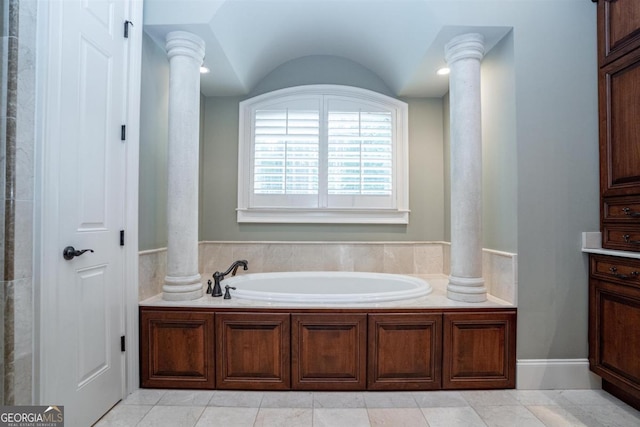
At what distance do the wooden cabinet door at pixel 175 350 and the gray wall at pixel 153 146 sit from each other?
0.51 meters

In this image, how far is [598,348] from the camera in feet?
6.78

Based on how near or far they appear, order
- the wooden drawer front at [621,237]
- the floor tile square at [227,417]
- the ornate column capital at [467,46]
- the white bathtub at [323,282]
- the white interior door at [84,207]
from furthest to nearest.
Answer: the white bathtub at [323,282], the ornate column capital at [467,46], the wooden drawer front at [621,237], the floor tile square at [227,417], the white interior door at [84,207]

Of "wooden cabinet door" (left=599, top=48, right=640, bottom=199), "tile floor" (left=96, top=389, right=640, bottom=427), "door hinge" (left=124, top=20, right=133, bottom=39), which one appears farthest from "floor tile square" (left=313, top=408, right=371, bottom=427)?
"door hinge" (left=124, top=20, right=133, bottom=39)

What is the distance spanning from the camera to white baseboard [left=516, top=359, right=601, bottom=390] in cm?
213

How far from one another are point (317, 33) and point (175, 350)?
261cm

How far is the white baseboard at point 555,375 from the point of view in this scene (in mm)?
2127

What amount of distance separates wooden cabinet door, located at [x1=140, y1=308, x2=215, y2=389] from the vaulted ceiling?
1863mm

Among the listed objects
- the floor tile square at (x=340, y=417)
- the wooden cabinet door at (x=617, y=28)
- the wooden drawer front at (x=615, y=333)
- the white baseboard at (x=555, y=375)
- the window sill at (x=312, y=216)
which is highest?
the wooden cabinet door at (x=617, y=28)

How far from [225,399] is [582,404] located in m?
2.09

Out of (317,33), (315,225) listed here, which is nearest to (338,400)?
(315,225)

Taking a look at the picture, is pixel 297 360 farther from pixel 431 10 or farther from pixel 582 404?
pixel 431 10

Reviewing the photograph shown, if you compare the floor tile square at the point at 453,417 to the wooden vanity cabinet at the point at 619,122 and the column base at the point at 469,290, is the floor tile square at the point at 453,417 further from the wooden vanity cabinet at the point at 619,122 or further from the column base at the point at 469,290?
the wooden vanity cabinet at the point at 619,122

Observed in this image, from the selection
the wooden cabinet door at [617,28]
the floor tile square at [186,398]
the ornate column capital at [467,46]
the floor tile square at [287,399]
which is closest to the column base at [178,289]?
the floor tile square at [186,398]

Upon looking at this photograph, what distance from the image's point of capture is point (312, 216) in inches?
126
